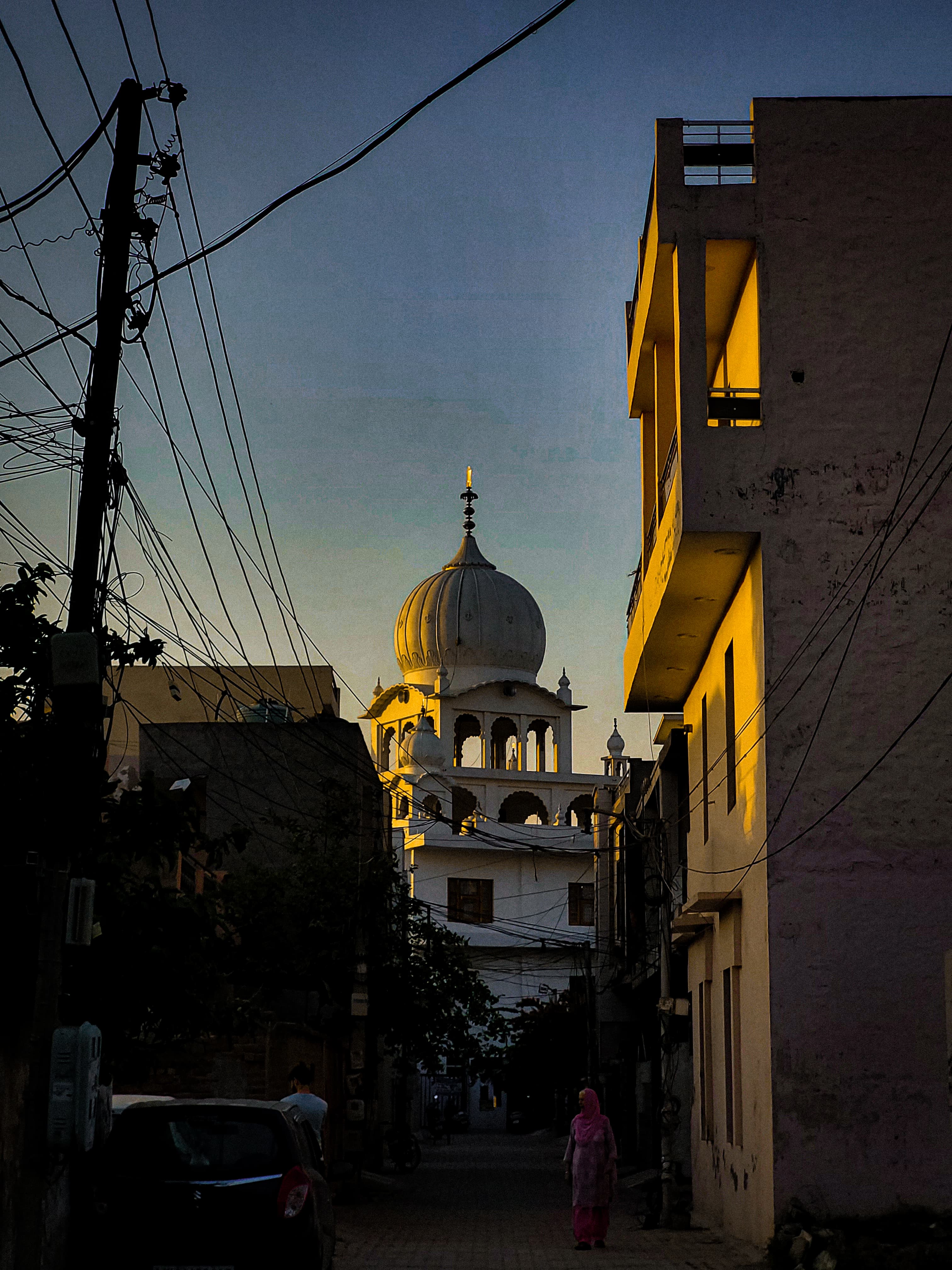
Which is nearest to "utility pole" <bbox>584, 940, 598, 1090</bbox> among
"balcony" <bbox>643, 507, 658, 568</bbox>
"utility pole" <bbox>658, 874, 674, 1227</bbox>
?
"utility pole" <bbox>658, 874, 674, 1227</bbox>

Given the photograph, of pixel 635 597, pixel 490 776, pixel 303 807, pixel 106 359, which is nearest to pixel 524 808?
pixel 490 776

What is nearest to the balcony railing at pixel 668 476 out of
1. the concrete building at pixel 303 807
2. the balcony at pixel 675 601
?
the balcony at pixel 675 601

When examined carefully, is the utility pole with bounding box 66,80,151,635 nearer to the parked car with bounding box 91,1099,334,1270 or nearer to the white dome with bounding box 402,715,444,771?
Answer: the parked car with bounding box 91,1099,334,1270

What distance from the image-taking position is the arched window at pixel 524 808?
219 ft

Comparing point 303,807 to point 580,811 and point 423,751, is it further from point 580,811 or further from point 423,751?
point 580,811

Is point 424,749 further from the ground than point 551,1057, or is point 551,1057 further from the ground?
point 424,749

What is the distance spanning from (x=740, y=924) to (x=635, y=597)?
20.1 feet

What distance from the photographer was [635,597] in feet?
75.6

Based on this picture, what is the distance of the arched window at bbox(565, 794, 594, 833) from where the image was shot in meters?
64.8

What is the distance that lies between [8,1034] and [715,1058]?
12.5 m

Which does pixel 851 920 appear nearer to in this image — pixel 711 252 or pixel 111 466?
pixel 711 252

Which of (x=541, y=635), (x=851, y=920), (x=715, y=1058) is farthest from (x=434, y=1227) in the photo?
(x=541, y=635)

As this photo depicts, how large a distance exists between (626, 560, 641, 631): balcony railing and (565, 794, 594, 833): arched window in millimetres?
41190

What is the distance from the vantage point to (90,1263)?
10.2 m
